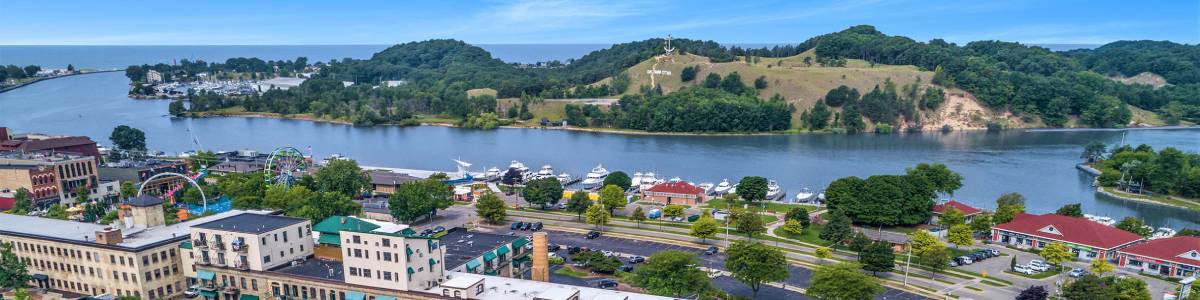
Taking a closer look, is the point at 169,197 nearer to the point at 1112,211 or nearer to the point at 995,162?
the point at 1112,211

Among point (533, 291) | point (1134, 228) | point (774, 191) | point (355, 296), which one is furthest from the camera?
point (774, 191)

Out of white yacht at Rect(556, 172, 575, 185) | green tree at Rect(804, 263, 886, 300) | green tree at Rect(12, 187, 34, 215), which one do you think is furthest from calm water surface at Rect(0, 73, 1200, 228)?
green tree at Rect(12, 187, 34, 215)

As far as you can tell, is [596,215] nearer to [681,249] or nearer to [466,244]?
[681,249]

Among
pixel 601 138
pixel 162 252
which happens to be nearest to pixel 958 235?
pixel 162 252

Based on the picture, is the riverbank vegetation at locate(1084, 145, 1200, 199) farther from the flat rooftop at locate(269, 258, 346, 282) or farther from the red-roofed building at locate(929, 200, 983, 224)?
the flat rooftop at locate(269, 258, 346, 282)

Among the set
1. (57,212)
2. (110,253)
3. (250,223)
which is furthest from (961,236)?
(57,212)

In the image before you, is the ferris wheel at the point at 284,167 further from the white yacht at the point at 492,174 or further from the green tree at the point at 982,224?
the green tree at the point at 982,224
